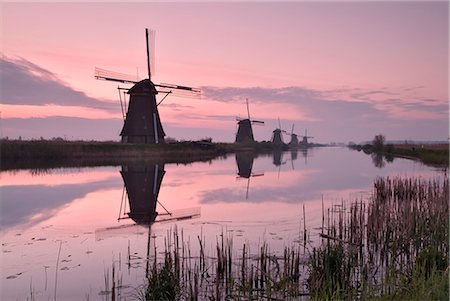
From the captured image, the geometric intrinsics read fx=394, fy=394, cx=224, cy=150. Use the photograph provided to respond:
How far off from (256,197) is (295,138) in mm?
116690

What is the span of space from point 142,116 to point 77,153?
7610 millimetres

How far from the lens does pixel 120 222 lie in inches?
498

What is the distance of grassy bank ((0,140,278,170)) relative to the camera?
118 feet

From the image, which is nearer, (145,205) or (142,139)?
(145,205)

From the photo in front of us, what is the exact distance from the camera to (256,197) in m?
18.1

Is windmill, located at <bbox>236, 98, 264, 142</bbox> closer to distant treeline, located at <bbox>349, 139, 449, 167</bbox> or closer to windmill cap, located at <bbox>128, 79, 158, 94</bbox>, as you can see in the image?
distant treeline, located at <bbox>349, 139, 449, 167</bbox>

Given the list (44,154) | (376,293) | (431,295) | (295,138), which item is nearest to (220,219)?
(376,293)

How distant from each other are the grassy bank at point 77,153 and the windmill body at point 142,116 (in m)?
1.68

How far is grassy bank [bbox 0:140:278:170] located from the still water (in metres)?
13.3

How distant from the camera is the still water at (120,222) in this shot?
7.49 metres

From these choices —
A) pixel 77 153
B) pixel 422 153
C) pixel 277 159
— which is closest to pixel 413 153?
pixel 422 153

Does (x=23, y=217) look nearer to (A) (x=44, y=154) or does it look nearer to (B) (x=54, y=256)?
(B) (x=54, y=256)

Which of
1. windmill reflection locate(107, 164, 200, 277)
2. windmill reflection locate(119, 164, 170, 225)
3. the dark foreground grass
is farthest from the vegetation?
the dark foreground grass

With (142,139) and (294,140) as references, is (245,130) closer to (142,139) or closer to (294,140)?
(142,139)
